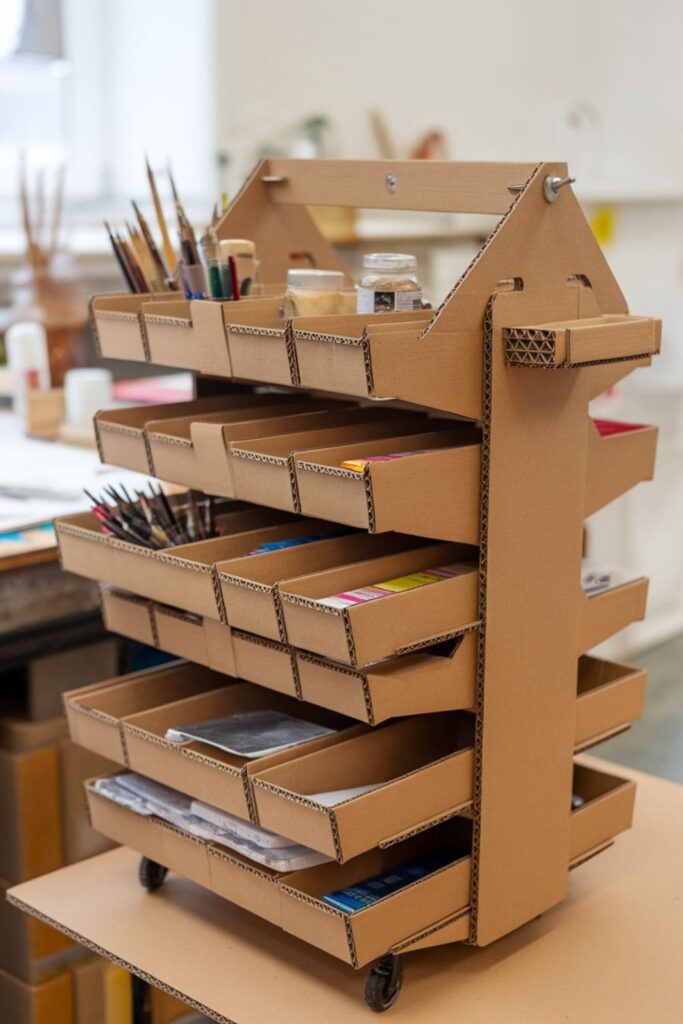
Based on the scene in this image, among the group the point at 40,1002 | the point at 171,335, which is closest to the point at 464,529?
the point at 171,335

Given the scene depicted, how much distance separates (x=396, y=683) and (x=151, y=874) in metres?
0.38

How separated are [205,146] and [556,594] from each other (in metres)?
2.68

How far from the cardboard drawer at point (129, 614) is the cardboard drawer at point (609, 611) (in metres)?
0.37

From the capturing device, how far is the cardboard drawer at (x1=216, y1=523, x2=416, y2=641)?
0.92m

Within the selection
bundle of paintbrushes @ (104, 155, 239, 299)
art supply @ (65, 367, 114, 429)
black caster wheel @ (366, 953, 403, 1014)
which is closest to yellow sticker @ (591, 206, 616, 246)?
art supply @ (65, 367, 114, 429)

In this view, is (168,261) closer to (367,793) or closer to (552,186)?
(552,186)

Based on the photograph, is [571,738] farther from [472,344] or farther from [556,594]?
[472,344]

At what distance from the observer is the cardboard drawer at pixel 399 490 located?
85cm

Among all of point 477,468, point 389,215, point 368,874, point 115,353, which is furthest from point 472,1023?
point 389,215

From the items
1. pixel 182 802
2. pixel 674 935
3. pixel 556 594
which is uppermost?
pixel 556 594

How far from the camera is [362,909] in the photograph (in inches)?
35.5

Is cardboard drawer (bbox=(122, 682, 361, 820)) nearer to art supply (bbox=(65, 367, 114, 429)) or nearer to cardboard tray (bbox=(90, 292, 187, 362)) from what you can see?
A: cardboard tray (bbox=(90, 292, 187, 362))

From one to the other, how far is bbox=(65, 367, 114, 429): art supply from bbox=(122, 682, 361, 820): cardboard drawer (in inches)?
44.2

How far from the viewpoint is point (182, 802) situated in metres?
1.07
